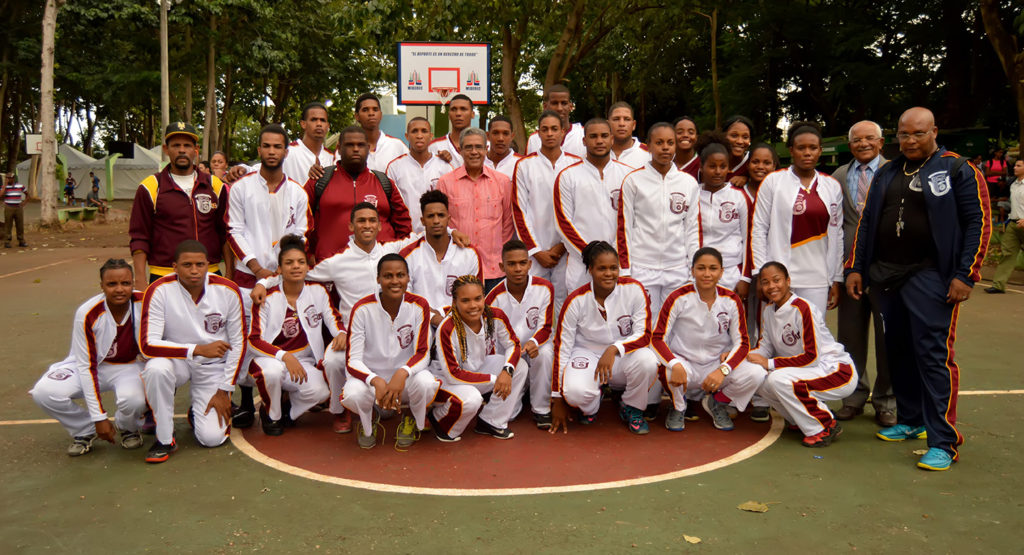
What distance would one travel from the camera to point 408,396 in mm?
5543

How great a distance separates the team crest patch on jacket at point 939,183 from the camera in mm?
5012

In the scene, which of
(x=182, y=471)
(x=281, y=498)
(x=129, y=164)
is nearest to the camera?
(x=281, y=498)

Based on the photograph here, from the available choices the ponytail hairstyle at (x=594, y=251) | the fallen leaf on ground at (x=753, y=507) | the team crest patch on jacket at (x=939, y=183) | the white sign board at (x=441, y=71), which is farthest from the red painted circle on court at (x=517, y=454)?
the white sign board at (x=441, y=71)

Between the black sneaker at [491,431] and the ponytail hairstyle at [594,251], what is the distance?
53.4 inches

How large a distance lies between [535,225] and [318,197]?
1.78 meters

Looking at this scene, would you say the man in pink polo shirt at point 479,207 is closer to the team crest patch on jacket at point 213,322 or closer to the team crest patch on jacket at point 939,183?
the team crest patch on jacket at point 213,322

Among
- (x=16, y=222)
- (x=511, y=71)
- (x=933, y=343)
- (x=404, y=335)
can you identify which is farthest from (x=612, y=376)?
(x=16, y=222)

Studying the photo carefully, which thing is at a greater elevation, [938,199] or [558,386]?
[938,199]

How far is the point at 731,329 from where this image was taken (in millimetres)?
5906

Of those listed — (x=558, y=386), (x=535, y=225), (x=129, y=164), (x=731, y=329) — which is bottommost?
(x=558, y=386)

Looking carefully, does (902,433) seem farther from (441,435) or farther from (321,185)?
(321,185)

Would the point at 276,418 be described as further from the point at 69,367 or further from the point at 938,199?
the point at 938,199

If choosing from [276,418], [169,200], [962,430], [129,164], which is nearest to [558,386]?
[276,418]

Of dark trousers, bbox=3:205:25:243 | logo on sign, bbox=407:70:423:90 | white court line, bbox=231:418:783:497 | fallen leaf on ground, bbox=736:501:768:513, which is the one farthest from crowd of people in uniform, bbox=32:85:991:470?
dark trousers, bbox=3:205:25:243
